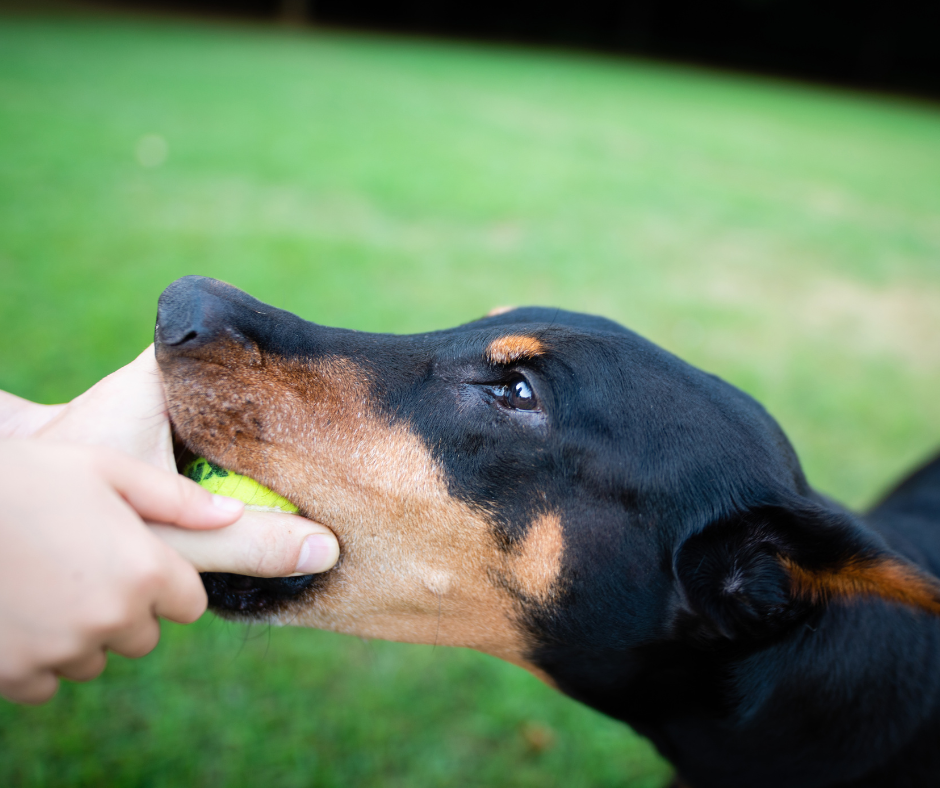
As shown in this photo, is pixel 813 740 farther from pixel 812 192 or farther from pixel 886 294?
pixel 812 192

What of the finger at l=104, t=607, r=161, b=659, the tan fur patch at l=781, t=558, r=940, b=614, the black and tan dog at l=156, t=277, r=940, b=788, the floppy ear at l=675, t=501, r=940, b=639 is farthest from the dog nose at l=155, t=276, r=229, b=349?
the tan fur patch at l=781, t=558, r=940, b=614

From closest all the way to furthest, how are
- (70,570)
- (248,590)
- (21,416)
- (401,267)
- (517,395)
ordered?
(70,570) < (21,416) < (248,590) < (517,395) < (401,267)

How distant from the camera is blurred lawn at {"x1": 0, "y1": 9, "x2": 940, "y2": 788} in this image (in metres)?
3.12

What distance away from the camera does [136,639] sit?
1428 mm

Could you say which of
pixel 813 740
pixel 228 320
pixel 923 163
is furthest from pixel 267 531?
pixel 923 163

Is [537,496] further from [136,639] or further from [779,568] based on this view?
[136,639]

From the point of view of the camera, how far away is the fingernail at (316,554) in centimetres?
192

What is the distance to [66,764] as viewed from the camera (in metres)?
2.76

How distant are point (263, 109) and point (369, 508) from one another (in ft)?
44.9

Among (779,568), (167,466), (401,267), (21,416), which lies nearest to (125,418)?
(167,466)

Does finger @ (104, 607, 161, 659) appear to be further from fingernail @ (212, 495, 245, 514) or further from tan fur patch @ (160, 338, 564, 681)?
tan fur patch @ (160, 338, 564, 681)

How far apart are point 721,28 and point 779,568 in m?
49.3

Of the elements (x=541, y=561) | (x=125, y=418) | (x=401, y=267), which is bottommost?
(x=401, y=267)

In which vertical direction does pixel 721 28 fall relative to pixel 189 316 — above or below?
above
